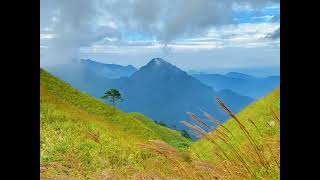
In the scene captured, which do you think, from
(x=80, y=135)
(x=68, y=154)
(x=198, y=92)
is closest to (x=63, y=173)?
(x=68, y=154)

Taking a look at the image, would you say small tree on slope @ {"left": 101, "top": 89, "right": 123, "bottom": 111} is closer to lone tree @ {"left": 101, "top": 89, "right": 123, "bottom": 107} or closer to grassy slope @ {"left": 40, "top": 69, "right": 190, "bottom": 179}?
lone tree @ {"left": 101, "top": 89, "right": 123, "bottom": 107}

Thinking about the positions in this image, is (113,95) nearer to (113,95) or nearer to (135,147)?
(113,95)

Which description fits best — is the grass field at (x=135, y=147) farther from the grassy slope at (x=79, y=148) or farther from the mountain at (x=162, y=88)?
the mountain at (x=162, y=88)

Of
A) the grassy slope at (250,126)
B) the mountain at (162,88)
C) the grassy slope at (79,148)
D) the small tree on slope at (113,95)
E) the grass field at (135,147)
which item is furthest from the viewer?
the mountain at (162,88)

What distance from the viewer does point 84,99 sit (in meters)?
15.5

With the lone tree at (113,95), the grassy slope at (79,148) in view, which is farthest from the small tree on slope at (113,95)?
the grassy slope at (79,148)

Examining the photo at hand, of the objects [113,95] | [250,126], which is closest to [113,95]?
[113,95]

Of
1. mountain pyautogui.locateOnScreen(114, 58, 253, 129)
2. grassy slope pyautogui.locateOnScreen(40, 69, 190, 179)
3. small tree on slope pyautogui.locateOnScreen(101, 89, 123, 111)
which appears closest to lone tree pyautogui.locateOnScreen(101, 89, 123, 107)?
small tree on slope pyautogui.locateOnScreen(101, 89, 123, 111)

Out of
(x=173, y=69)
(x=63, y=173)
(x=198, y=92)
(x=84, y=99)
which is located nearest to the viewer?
(x=63, y=173)

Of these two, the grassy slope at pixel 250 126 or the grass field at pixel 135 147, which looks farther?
the grassy slope at pixel 250 126

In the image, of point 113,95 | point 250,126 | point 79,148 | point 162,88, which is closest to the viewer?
point 79,148

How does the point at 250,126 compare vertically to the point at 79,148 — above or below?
above
